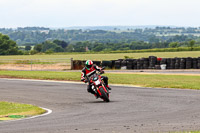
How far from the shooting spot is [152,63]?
4384 centimetres

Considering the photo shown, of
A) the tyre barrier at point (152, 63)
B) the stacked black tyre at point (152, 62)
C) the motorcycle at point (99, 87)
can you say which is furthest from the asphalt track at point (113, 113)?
the stacked black tyre at point (152, 62)

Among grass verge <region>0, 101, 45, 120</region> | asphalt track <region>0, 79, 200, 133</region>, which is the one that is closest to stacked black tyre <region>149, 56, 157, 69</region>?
asphalt track <region>0, 79, 200, 133</region>

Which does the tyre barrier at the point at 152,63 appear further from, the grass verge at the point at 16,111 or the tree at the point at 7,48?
the tree at the point at 7,48

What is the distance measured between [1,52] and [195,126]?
397ft

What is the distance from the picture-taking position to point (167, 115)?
13391 mm

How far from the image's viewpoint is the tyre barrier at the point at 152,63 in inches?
1662

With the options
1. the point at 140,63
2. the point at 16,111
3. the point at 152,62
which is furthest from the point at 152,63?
the point at 16,111

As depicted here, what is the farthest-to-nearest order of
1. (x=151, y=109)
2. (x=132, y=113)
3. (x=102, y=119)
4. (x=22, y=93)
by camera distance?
(x=22, y=93), (x=151, y=109), (x=132, y=113), (x=102, y=119)

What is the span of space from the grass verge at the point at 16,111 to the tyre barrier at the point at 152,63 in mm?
27087

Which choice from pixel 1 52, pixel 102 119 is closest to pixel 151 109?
pixel 102 119

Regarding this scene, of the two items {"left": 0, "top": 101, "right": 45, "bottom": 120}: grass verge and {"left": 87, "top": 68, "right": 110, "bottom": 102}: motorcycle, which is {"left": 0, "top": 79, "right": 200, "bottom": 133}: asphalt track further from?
{"left": 0, "top": 101, "right": 45, "bottom": 120}: grass verge

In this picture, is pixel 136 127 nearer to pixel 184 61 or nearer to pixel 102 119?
pixel 102 119

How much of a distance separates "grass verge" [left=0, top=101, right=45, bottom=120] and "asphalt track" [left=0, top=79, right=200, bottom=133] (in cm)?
66

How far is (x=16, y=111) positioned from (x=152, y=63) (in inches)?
1158
